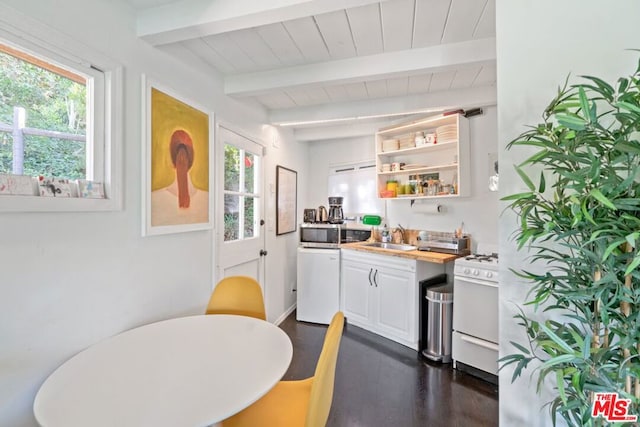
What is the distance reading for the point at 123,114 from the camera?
5.16 ft

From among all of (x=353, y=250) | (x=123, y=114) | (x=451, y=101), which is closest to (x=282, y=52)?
(x=123, y=114)

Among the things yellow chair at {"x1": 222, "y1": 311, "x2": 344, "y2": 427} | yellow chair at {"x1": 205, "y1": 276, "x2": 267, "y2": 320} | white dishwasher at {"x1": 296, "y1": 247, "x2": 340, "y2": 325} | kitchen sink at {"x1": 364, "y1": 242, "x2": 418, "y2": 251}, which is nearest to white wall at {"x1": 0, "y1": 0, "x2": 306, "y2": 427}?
yellow chair at {"x1": 205, "y1": 276, "x2": 267, "y2": 320}

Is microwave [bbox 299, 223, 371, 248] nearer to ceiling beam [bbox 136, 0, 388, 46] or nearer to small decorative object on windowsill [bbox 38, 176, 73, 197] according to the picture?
ceiling beam [bbox 136, 0, 388, 46]

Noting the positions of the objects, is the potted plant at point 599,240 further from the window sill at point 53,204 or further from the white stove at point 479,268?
the window sill at point 53,204

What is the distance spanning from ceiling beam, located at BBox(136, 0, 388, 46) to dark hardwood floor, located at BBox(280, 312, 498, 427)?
238 cm

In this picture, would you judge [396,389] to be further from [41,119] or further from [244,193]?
[41,119]

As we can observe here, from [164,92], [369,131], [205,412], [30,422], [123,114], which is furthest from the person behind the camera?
[369,131]

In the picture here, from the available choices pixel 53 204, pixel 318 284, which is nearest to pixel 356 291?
pixel 318 284

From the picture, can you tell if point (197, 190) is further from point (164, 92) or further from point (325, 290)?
point (325, 290)

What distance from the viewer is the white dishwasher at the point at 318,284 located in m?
3.47

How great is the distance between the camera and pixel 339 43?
75.7 inches

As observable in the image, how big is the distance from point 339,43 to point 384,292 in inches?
90.6

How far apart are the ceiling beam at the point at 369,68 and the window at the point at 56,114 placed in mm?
1045

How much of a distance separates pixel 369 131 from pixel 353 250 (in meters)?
1.53
